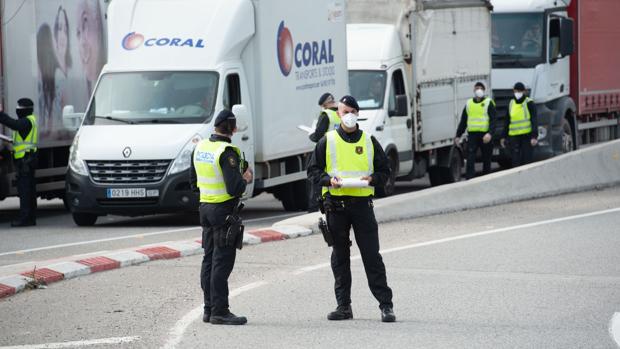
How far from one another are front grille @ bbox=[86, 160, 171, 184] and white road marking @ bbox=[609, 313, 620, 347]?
873 cm

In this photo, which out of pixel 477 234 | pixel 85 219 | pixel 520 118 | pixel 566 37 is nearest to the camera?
pixel 477 234

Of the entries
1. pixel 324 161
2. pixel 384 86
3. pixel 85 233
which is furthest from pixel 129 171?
pixel 324 161

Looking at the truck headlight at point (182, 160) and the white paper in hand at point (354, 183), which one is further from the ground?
the white paper in hand at point (354, 183)

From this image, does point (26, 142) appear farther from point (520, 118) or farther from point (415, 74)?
point (520, 118)

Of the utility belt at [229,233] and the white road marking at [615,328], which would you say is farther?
the utility belt at [229,233]

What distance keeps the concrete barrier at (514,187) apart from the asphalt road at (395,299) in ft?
5.33

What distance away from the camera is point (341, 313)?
10.4 metres

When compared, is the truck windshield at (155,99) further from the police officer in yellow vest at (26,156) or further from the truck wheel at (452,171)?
the truck wheel at (452,171)

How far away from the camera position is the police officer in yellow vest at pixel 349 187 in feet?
34.1

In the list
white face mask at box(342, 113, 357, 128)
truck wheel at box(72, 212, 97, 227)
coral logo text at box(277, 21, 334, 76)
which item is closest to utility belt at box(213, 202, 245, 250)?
white face mask at box(342, 113, 357, 128)

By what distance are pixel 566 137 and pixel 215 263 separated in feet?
62.7

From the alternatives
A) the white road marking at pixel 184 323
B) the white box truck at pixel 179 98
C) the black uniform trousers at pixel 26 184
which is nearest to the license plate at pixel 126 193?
the white box truck at pixel 179 98

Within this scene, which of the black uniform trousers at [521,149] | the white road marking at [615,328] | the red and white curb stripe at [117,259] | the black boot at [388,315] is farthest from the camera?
the black uniform trousers at [521,149]

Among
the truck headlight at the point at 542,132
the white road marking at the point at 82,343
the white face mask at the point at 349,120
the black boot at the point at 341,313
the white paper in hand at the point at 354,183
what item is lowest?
the black boot at the point at 341,313
